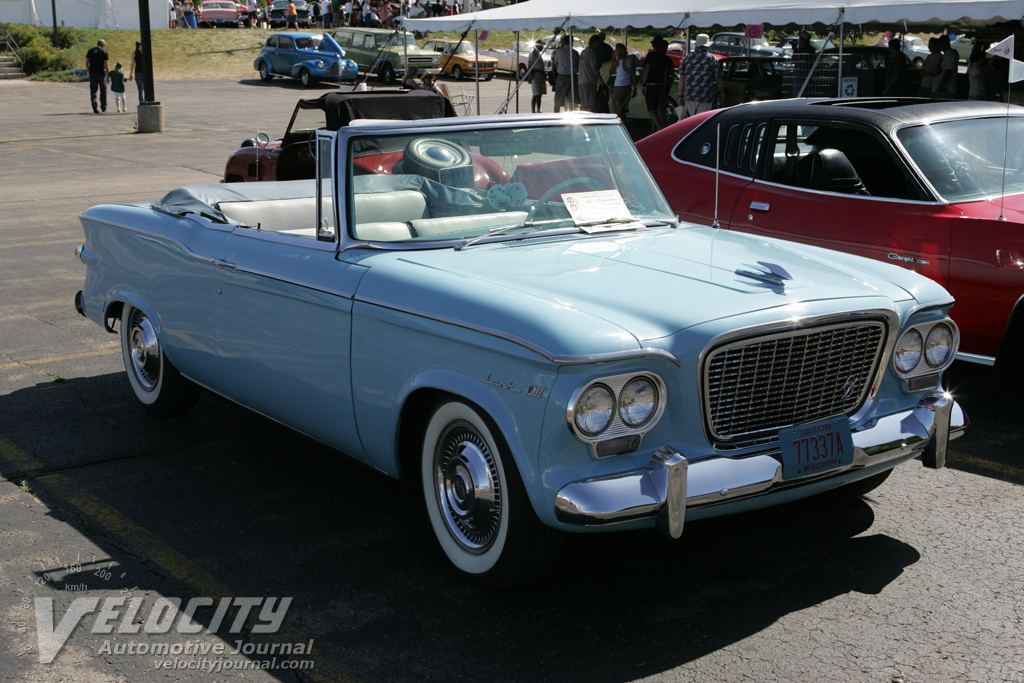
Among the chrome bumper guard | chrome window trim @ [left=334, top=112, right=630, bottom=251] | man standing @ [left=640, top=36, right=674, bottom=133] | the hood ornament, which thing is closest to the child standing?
man standing @ [left=640, top=36, right=674, bottom=133]

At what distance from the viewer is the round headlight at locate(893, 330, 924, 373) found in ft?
13.0

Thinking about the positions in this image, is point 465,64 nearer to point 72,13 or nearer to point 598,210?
point 72,13

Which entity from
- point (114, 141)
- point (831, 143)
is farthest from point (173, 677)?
point (114, 141)

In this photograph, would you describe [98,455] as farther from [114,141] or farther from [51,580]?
[114,141]

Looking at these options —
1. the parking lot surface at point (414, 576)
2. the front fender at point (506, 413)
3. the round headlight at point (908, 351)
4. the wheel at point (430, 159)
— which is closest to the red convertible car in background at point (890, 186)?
the parking lot surface at point (414, 576)

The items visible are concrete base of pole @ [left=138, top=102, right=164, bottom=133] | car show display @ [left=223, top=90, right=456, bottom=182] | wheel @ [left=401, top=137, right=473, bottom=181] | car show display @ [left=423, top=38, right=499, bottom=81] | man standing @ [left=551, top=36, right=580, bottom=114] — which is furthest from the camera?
car show display @ [left=423, top=38, right=499, bottom=81]

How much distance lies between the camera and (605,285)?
3779mm

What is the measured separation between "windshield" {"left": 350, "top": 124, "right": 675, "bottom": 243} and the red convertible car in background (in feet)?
6.45

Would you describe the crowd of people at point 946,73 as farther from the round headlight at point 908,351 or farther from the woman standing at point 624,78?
the round headlight at point 908,351

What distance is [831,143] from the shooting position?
6.69 metres

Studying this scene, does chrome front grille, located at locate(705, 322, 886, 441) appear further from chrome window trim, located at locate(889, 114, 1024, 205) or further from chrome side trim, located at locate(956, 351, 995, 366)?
chrome window trim, located at locate(889, 114, 1024, 205)

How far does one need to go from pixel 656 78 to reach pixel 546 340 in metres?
15.6

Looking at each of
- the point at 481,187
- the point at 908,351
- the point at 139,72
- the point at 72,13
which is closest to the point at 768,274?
the point at 908,351

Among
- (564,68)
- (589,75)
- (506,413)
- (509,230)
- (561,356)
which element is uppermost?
(564,68)
